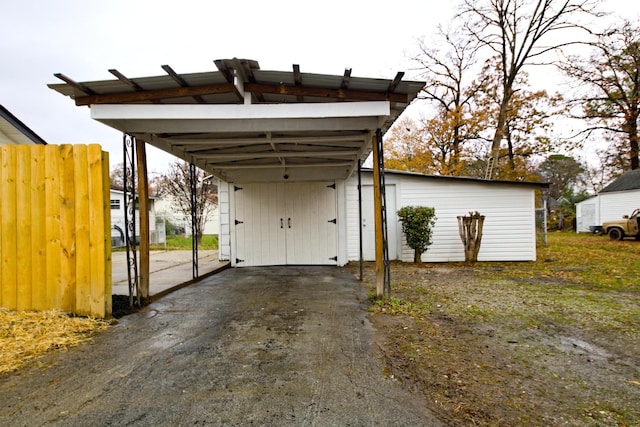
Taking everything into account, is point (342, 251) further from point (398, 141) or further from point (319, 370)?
point (398, 141)

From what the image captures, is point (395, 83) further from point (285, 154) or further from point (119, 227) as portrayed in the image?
point (119, 227)

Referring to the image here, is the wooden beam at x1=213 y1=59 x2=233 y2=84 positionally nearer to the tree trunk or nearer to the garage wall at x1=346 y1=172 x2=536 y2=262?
the garage wall at x1=346 y1=172 x2=536 y2=262

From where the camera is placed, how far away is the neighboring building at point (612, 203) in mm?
16672

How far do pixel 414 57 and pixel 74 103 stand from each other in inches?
593

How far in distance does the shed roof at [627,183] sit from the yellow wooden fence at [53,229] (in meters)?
21.5

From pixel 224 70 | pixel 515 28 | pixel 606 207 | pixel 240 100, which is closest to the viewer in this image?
pixel 224 70

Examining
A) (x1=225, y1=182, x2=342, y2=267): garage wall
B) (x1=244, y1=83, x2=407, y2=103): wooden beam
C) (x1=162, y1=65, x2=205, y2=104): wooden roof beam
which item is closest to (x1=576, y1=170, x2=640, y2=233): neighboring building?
(x1=225, y1=182, x2=342, y2=267): garage wall

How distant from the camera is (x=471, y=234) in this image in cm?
789

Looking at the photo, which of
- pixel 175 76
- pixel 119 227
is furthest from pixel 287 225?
pixel 119 227

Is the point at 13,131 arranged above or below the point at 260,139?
above

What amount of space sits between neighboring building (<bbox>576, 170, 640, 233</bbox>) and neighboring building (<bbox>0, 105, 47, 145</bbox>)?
22.9m

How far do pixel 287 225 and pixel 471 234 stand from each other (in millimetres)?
4311

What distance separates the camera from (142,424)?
1658 millimetres

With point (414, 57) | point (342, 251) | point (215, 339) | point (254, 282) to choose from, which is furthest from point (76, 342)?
point (414, 57)
